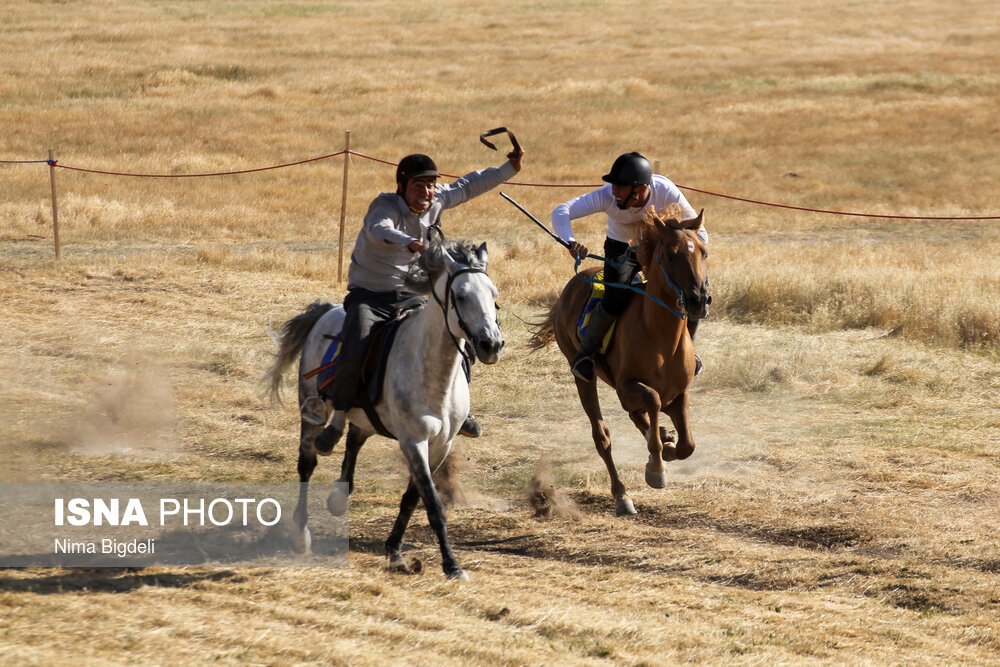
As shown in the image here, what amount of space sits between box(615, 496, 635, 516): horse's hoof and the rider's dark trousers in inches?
92.7

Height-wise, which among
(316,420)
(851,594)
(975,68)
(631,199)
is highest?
(975,68)

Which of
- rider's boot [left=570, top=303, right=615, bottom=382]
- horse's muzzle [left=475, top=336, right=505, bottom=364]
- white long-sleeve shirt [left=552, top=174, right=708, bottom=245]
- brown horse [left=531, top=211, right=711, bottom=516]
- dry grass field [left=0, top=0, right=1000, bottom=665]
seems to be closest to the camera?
horse's muzzle [left=475, top=336, right=505, bottom=364]

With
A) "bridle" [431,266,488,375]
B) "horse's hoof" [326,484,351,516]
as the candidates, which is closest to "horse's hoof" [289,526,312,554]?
"horse's hoof" [326,484,351,516]

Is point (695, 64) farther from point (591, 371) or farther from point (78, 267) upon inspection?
point (591, 371)

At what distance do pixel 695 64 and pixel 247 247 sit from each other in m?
30.9

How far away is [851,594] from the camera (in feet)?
21.7

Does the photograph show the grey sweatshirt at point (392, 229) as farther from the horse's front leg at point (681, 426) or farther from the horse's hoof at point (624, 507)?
the horse's hoof at point (624, 507)

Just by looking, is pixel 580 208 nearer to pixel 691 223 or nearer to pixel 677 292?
pixel 691 223

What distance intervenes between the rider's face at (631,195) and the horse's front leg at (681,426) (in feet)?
4.97

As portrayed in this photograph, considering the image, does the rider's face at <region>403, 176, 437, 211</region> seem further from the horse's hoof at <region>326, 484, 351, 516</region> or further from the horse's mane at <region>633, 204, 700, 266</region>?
the horse's hoof at <region>326, 484, 351, 516</region>

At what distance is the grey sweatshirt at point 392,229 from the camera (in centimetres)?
706

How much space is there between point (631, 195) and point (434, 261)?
2.49 metres

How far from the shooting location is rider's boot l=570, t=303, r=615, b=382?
340 inches

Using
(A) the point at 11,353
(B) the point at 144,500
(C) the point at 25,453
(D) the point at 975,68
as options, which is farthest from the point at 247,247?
(D) the point at 975,68
